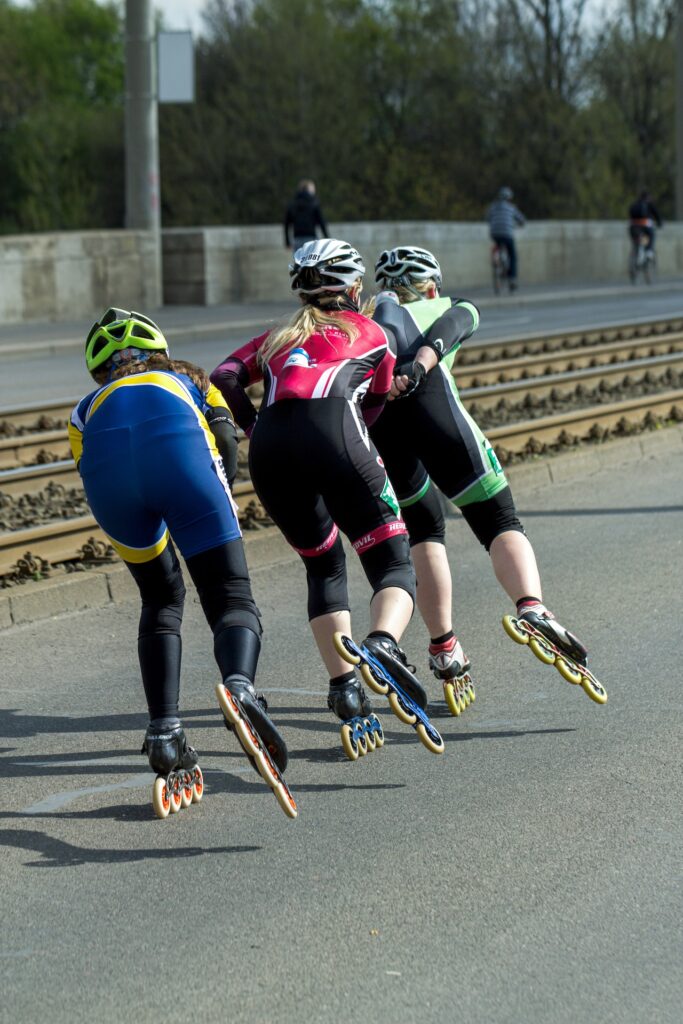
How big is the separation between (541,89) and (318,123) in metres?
6.11

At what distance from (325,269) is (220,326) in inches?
661

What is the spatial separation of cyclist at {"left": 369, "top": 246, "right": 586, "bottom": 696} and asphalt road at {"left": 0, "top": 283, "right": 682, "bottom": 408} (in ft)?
28.8

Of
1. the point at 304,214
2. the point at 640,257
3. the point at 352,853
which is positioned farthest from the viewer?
the point at 640,257

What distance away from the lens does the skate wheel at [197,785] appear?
4859 mm

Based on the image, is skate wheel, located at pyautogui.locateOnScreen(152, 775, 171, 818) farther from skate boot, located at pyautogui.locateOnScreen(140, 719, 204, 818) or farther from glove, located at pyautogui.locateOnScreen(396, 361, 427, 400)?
glove, located at pyautogui.locateOnScreen(396, 361, 427, 400)

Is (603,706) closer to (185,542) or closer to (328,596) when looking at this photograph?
(328,596)

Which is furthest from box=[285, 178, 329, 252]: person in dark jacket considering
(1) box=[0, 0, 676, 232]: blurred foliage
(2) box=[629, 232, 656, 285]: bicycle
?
(1) box=[0, 0, 676, 232]: blurred foliage

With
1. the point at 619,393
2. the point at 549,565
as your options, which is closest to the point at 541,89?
the point at 619,393

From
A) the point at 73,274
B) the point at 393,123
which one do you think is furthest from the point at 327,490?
the point at 393,123

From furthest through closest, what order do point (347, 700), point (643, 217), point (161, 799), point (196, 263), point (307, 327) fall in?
point (643, 217) < point (196, 263) < point (347, 700) < point (307, 327) < point (161, 799)

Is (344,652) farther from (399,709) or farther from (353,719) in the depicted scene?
(353,719)

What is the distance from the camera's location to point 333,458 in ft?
16.1

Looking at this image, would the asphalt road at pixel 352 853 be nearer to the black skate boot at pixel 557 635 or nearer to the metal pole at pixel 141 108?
the black skate boot at pixel 557 635

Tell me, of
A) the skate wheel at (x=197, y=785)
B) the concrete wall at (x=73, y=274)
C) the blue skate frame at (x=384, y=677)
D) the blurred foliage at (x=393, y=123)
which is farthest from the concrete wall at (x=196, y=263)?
the blue skate frame at (x=384, y=677)
